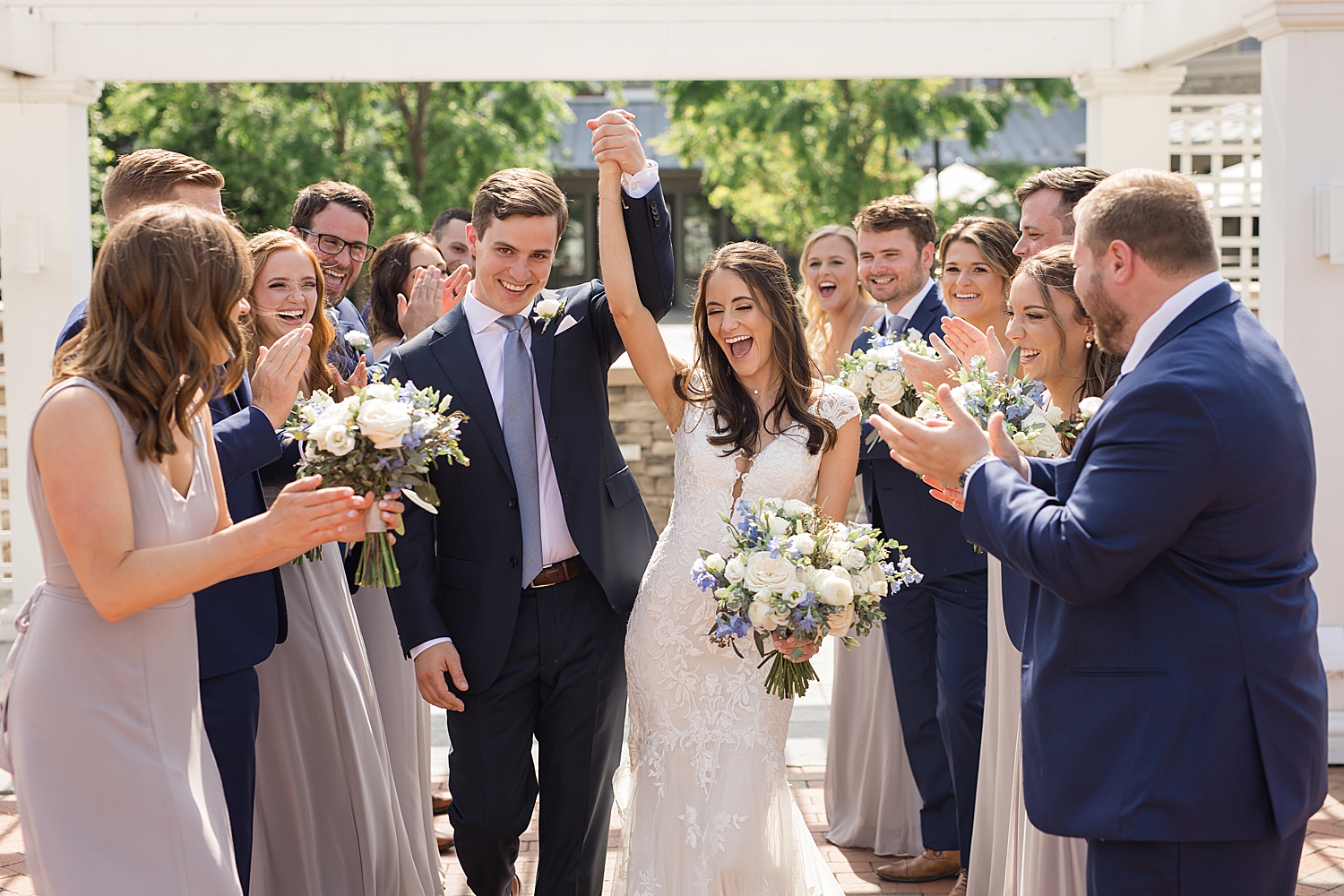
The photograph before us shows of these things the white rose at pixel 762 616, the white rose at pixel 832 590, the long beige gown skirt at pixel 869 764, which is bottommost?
the long beige gown skirt at pixel 869 764

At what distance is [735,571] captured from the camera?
3564 millimetres

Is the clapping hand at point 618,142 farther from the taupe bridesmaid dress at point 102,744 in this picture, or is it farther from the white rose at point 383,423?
the taupe bridesmaid dress at point 102,744

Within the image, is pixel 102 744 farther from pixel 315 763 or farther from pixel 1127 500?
pixel 1127 500

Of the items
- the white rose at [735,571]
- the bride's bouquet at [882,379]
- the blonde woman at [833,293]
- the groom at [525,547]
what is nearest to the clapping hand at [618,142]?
the groom at [525,547]

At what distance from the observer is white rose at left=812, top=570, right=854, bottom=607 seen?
3.49 m

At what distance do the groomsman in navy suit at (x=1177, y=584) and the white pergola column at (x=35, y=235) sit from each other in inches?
283

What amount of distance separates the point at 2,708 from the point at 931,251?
4.63 meters

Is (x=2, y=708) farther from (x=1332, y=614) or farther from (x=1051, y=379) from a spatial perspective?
(x=1332, y=614)

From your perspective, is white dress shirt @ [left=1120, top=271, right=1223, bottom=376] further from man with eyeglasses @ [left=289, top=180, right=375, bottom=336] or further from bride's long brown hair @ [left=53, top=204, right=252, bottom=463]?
man with eyeglasses @ [left=289, top=180, right=375, bottom=336]

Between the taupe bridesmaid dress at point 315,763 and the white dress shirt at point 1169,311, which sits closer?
the white dress shirt at point 1169,311

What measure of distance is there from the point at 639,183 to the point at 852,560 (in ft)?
4.53

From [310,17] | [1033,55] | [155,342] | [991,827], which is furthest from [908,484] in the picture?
[310,17]

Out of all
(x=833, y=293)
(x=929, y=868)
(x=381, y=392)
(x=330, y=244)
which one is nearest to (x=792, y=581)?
(x=381, y=392)

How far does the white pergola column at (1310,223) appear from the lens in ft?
19.5
